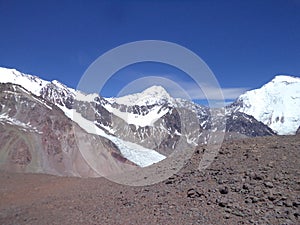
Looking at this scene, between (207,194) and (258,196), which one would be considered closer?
(258,196)

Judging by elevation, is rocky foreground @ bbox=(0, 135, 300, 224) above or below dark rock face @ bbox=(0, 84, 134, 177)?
below

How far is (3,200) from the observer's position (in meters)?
24.9

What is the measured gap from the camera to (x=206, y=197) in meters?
16.0

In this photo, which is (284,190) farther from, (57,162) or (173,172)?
(57,162)

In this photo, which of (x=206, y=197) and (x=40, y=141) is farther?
(x=40, y=141)

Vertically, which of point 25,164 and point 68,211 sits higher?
point 25,164

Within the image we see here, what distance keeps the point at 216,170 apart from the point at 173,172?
3.18 meters

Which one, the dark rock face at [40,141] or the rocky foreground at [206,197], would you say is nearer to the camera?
the rocky foreground at [206,197]

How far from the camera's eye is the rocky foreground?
1438 cm

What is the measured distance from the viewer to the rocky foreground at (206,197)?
47.2 ft

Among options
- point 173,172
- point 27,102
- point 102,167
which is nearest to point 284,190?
point 173,172

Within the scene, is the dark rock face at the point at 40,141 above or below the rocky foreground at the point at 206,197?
above

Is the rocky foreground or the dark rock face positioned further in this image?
the dark rock face

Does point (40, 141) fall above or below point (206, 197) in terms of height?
above
